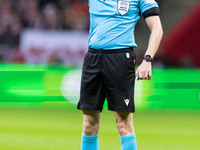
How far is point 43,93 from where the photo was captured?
37.8 ft

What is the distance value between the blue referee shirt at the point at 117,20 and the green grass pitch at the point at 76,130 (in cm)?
218

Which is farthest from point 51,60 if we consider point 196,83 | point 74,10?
point 196,83

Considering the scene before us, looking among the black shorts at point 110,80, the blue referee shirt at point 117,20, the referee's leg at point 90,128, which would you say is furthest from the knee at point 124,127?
the blue referee shirt at point 117,20

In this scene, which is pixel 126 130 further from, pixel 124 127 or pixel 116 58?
pixel 116 58

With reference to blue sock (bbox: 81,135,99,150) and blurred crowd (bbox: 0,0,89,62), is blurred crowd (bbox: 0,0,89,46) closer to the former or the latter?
blurred crowd (bbox: 0,0,89,62)

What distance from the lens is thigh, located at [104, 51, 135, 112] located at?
15.3ft

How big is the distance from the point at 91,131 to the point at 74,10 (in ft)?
37.4

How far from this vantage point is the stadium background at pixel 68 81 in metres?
7.87

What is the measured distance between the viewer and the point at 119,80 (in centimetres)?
468

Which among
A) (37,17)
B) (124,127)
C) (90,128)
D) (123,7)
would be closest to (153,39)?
(123,7)

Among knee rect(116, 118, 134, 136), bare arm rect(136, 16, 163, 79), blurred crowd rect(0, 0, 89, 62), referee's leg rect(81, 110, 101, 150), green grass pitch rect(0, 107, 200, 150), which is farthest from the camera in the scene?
blurred crowd rect(0, 0, 89, 62)

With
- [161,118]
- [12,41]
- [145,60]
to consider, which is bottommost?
[161,118]

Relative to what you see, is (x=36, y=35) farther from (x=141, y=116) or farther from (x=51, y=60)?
(x=141, y=116)

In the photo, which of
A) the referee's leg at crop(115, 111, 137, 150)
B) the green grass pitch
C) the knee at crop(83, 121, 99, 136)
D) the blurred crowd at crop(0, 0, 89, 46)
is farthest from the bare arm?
the blurred crowd at crop(0, 0, 89, 46)
